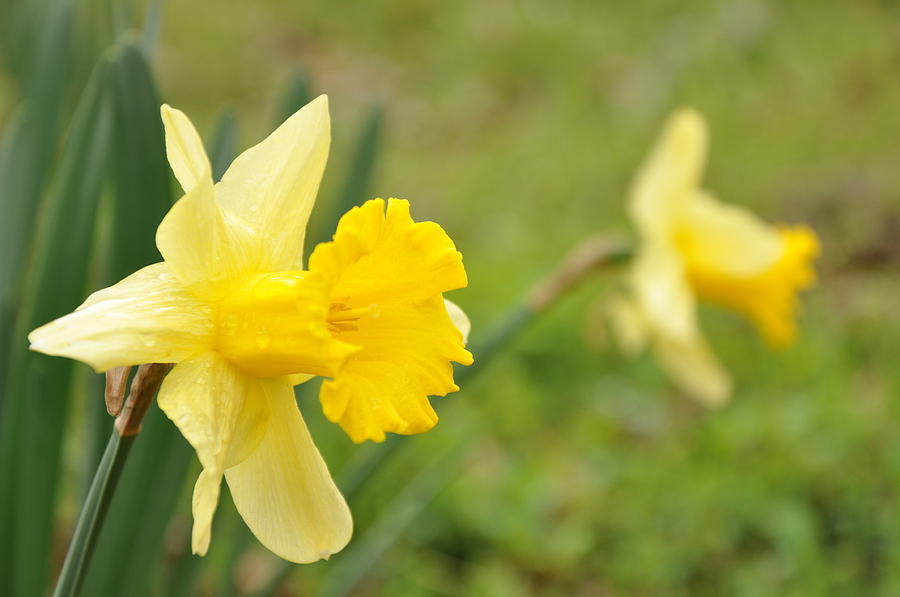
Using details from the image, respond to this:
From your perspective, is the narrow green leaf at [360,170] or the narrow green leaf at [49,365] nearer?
the narrow green leaf at [49,365]

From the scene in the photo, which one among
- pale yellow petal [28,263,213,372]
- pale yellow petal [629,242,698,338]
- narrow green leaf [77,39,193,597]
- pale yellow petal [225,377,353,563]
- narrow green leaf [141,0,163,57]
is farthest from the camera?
pale yellow petal [629,242,698,338]

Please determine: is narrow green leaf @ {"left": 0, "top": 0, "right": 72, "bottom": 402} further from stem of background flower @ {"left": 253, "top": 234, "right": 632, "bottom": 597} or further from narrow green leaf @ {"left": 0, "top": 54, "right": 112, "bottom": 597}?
stem of background flower @ {"left": 253, "top": 234, "right": 632, "bottom": 597}

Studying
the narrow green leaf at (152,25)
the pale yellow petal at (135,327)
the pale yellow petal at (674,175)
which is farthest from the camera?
the pale yellow petal at (674,175)

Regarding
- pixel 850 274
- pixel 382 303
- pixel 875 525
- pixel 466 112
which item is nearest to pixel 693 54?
pixel 466 112

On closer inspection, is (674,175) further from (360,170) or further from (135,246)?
(135,246)

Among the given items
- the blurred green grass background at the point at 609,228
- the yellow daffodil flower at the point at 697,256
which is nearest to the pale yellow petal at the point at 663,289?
the yellow daffodil flower at the point at 697,256

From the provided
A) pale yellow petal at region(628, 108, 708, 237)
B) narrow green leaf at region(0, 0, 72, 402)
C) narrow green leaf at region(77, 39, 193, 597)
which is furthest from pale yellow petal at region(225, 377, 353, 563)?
pale yellow petal at region(628, 108, 708, 237)

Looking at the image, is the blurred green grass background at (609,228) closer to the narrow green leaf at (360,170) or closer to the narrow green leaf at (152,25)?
the narrow green leaf at (360,170)

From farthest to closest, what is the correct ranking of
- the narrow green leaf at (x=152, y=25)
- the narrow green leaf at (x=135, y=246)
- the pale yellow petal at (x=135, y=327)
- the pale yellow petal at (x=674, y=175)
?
the pale yellow petal at (x=674, y=175) < the narrow green leaf at (x=152, y=25) < the narrow green leaf at (x=135, y=246) < the pale yellow petal at (x=135, y=327)
